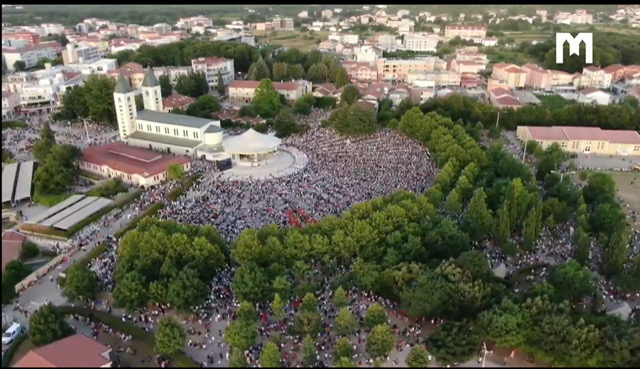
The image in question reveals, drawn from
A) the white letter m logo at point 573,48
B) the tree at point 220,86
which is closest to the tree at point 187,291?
the tree at point 220,86

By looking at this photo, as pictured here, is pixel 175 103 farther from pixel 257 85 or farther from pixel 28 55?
pixel 28 55

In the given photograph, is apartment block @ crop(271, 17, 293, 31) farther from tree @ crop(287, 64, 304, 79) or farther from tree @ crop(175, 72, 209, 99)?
tree @ crop(175, 72, 209, 99)

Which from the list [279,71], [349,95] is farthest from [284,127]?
[279,71]

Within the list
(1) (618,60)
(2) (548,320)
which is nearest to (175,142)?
(2) (548,320)

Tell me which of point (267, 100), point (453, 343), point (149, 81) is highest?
point (149, 81)

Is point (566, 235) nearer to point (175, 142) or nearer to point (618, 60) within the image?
point (175, 142)

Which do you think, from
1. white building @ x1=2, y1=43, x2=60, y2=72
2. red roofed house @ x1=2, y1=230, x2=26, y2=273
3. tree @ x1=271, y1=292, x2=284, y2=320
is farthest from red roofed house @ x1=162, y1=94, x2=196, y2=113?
tree @ x1=271, y1=292, x2=284, y2=320

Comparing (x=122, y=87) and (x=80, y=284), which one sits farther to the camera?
(x=122, y=87)

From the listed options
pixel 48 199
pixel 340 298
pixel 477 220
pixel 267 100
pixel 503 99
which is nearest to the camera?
pixel 340 298
